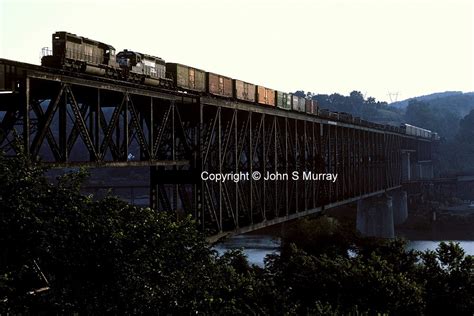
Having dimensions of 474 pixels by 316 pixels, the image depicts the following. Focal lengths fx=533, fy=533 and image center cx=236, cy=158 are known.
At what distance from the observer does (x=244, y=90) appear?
5097cm

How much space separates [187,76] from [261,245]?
75.5 meters

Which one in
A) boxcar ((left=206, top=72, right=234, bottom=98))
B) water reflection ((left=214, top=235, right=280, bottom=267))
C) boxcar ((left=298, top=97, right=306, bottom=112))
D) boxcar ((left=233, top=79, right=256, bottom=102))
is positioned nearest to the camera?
boxcar ((left=206, top=72, right=234, bottom=98))

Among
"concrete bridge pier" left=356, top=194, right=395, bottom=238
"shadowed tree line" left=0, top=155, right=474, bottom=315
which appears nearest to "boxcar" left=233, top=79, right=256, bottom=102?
"shadowed tree line" left=0, top=155, right=474, bottom=315

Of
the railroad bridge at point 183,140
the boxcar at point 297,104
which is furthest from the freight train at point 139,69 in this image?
the boxcar at point 297,104

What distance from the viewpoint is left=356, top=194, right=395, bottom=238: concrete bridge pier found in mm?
115875

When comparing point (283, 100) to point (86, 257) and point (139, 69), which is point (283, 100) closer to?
point (139, 69)

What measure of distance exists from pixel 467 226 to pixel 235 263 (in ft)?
343

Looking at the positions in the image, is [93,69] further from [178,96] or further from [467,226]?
[467,226]

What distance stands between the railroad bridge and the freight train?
4.42 feet

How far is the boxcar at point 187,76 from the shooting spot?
4016 cm

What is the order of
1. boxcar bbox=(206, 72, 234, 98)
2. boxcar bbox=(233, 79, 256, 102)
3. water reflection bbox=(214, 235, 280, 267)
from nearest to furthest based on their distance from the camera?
boxcar bbox=(206, 72, 234, 98) < boxcar bbox=(233, 79, 256, 102) < water reflection bbox=(214, 235, 280, 267)

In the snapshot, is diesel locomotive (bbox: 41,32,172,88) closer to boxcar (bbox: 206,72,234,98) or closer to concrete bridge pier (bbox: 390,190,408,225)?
boxcar (bbox: 206,72,234,98)

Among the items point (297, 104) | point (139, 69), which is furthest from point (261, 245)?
point (139, 69)

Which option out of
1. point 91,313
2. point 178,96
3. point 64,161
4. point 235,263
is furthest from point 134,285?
point 235,263
